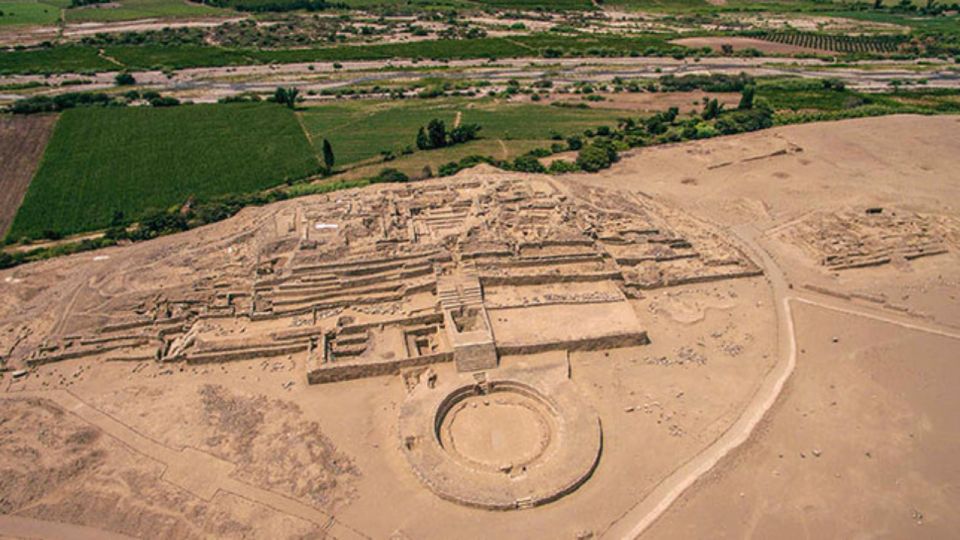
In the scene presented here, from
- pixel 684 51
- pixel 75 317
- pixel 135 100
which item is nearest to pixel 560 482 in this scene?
pixel 75 317

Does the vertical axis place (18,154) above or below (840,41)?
below

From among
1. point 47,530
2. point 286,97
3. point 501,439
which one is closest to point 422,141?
point 286,97

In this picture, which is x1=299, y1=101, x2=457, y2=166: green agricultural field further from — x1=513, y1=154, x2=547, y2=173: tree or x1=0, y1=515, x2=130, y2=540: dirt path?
x1=0, y1=515, x2=130, y2=540: dirt path

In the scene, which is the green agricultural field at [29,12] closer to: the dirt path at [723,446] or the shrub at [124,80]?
the shrub at [124,80]

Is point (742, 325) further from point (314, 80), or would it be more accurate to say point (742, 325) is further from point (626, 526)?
point (314, 80)

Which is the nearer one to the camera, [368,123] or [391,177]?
[391,177]

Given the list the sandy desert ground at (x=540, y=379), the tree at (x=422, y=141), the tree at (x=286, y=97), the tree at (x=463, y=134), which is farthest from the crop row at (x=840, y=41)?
the tree at (x=286, y=97)

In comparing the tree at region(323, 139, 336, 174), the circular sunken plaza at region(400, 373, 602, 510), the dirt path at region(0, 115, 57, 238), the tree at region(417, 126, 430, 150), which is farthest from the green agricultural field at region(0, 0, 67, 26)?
the circular sunken plaza at region(400, 373, 602, 510)

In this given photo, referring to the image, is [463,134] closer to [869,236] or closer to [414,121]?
[414,121]
